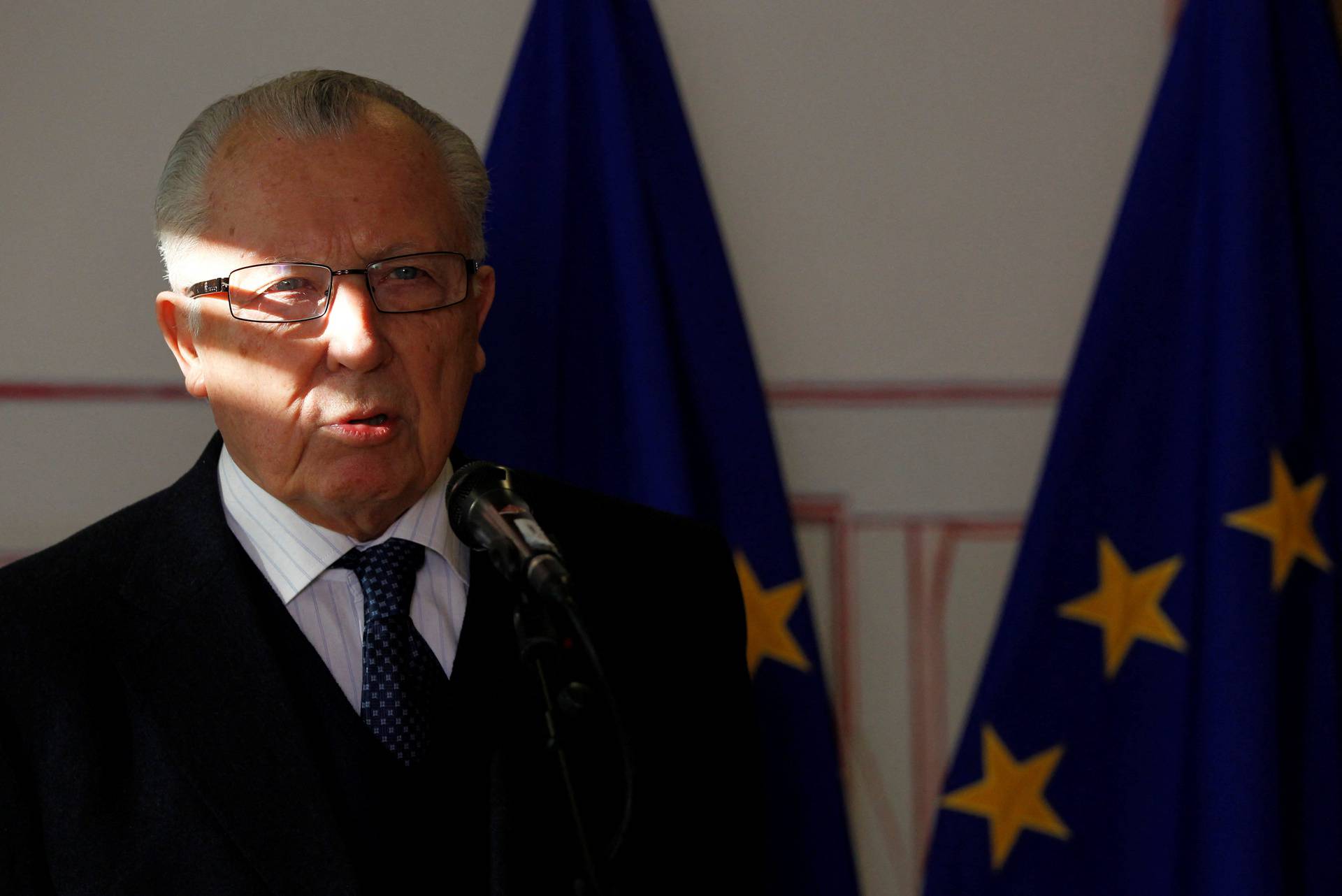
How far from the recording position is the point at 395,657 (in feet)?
5.66

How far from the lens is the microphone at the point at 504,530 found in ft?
3.99

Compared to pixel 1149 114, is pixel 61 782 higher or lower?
lower

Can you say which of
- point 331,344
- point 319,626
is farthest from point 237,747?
point 331,344

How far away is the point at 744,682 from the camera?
80.5 inches

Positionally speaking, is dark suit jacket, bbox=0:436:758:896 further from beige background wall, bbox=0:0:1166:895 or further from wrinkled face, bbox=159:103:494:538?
beige background wall, bbox=0:0:1166:895

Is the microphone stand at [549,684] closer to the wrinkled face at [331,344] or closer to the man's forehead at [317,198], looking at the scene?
the wrinkled face at [331,344]

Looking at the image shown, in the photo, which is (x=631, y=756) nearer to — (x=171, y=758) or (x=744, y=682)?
(x=171, y=758)

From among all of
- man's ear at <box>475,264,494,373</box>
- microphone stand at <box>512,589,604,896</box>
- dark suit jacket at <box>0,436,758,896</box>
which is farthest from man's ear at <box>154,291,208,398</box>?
microphone stand at <box>512,589,604,896</box>

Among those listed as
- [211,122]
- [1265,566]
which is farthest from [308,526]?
[1265,566]

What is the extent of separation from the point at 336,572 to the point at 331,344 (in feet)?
0.96

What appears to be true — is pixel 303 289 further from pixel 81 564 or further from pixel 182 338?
pixel 81 564

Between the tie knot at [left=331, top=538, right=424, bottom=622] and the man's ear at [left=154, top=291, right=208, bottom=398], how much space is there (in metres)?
0.31

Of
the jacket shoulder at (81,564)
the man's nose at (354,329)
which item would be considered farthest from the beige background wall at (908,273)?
the jacket shoulder at (81,564)

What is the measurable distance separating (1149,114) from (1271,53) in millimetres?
226
